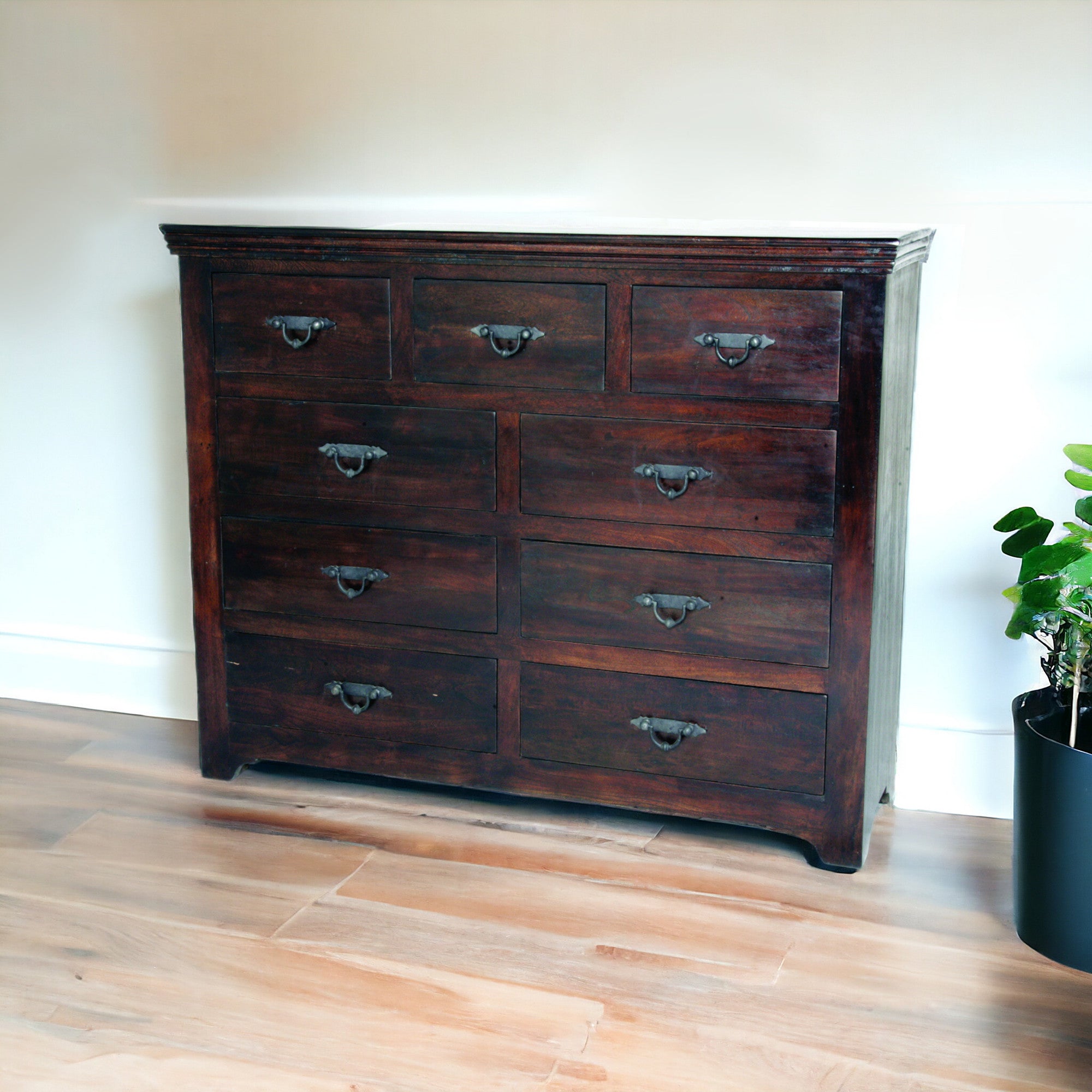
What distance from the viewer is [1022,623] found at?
178 centimetres

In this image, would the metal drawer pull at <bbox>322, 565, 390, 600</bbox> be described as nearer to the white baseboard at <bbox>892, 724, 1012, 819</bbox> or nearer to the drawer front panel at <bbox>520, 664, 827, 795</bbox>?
the drawer front panel at <bbox>520, 664, 827, 795</bbox>

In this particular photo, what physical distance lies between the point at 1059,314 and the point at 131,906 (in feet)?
5.65

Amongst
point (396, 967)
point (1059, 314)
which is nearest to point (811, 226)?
point (1059, 314)

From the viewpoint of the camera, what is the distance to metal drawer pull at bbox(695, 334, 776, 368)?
1914mm

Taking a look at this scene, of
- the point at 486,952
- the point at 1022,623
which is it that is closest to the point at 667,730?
the point at 486,952

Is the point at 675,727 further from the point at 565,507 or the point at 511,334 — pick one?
the point at 511,334

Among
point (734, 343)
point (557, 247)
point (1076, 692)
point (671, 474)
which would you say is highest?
point (557, 247)

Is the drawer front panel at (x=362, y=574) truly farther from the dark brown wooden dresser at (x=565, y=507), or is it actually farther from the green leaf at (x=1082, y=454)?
A: the green leaf at (x=1082, y=454)

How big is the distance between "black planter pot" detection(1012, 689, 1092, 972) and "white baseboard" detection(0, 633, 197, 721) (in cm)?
161

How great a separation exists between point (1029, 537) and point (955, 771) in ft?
1.97

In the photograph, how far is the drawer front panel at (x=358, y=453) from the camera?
6.87 feet

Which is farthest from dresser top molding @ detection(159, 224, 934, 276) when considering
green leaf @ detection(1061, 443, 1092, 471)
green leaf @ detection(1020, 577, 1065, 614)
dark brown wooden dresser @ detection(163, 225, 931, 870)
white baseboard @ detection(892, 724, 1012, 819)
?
white baseboard @ detection(892, 724, 1012, 819)

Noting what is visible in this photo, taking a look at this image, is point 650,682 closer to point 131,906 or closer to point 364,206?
point 131,906

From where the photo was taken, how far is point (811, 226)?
7.41 ft
